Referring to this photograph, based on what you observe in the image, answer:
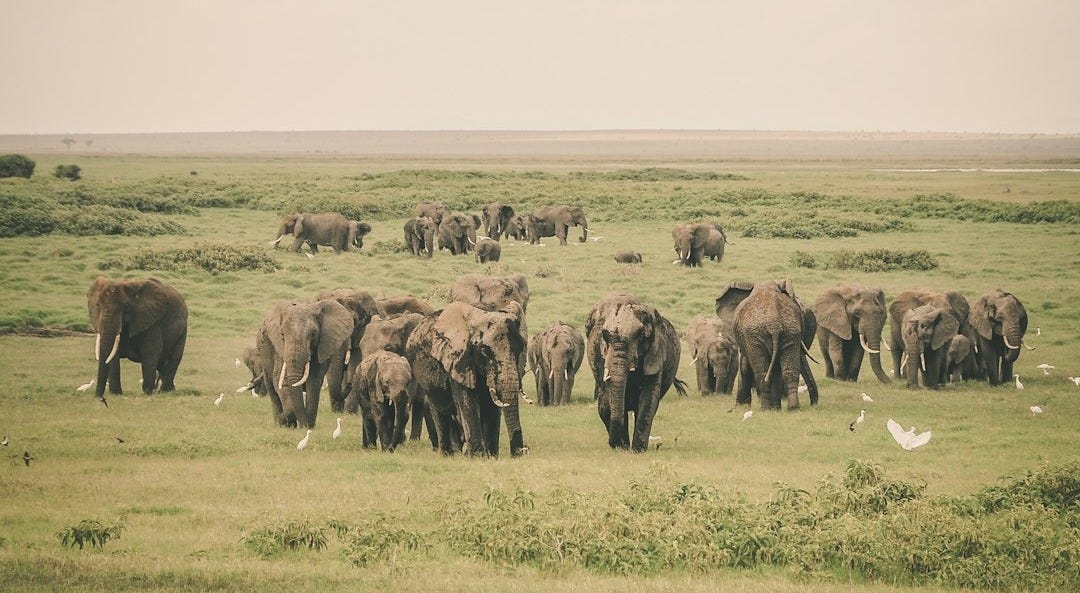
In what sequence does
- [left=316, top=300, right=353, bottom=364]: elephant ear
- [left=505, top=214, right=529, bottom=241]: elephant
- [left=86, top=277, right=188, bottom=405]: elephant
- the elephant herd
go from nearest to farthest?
1. the elephant herd
2. [left=316, top=300, right=353, bottom=364]: elephant ear
3. [left=86, top=277, right=188, bottom=405]: elephant
4. [left=505, top=214, right=529, bottom=241]: elephant

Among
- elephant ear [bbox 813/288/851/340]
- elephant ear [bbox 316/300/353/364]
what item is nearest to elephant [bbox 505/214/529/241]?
elephant ear [bbox 813/288/851/340]

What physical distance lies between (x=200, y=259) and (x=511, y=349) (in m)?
24.6

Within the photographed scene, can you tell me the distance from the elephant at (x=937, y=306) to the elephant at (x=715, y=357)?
3508mm

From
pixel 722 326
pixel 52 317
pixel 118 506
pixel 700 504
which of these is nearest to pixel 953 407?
A: pixel 722 326

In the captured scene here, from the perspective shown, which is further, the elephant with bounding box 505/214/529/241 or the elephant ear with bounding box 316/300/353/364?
the elephant with bounding box 505/214/529/241

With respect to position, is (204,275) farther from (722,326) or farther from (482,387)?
(482,387)

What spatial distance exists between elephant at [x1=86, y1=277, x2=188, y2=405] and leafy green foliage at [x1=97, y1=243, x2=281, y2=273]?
49.5 feet

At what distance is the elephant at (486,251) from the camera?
43781 mm

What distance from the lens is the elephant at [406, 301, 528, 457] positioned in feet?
53.9

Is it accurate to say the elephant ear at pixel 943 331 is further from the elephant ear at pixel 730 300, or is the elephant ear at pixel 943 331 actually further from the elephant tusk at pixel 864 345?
the elephant ear at pixel 730 300

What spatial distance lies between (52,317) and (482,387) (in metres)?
17.3

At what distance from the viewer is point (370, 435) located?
17.9 meters

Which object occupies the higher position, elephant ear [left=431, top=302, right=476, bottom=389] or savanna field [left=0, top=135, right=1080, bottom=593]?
elephant ear [left=431, top=302, right=476, bottom=389]

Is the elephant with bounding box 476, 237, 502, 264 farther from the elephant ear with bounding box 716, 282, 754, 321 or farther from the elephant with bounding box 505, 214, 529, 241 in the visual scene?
the elephant ear with bounding box 716, 282, 754, 321
